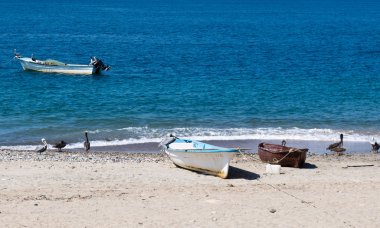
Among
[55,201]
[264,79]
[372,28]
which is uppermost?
[372,28]

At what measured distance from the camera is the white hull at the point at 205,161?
76.7 ft

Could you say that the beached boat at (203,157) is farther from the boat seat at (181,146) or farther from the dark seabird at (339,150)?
the dark seabird at (339,150)

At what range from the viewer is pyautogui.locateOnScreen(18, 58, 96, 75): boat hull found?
53.0 metres

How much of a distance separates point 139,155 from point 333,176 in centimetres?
851

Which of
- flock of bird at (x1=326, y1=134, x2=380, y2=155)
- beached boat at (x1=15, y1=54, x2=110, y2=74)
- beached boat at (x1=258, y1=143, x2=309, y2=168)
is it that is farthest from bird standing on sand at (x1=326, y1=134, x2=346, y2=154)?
beached boat at (x1=15, y1=54, x2=110, y2=74)

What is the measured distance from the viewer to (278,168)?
24828 mm

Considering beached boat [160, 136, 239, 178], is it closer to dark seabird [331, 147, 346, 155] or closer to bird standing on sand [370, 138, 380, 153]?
dark seabird [331, 147, 346, 155]

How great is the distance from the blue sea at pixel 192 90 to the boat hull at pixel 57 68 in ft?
2.15

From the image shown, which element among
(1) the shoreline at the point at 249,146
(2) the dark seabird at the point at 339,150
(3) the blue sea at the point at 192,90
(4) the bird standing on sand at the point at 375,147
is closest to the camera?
(2) the dark seabird at the point at 339,150

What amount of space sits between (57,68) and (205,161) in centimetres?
3182

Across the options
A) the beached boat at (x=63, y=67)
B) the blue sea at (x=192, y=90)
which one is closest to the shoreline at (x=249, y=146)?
the blue sea at (x=192, y=90)

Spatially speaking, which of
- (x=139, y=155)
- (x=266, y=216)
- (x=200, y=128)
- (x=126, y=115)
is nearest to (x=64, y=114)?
(x=126, y=115)

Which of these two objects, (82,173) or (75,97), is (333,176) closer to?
(82,173)

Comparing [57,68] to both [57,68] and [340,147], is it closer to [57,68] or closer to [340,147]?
[57,68]
